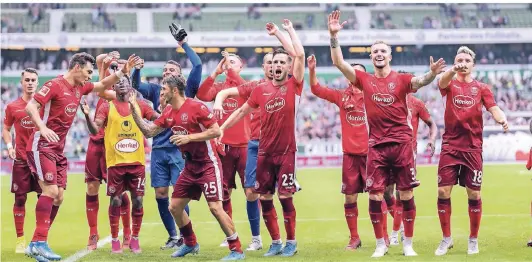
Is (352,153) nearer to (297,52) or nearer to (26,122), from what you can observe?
(297,52)

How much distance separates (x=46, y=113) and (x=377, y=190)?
3988mm

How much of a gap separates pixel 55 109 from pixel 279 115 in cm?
265

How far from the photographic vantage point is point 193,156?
10.2 m

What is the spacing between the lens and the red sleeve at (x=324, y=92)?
430 inches

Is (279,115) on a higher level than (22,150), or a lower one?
higher

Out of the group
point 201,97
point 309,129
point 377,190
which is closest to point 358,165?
point 377,190

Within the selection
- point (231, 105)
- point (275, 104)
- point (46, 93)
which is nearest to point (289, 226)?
point (275, 104)

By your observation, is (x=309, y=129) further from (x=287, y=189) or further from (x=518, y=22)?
(x=287, y=189)

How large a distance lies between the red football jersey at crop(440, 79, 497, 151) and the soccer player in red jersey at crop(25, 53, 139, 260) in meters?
3.94

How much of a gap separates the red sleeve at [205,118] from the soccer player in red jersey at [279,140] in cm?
62

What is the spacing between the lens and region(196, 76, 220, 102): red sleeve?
11898 millimetres

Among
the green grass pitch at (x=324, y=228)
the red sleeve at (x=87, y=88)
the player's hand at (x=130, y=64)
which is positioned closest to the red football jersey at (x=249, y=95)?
the player's hand at (x=130, y=64)

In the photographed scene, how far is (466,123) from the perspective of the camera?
1074cm

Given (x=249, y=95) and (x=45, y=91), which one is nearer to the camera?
(x=45, y=91)
